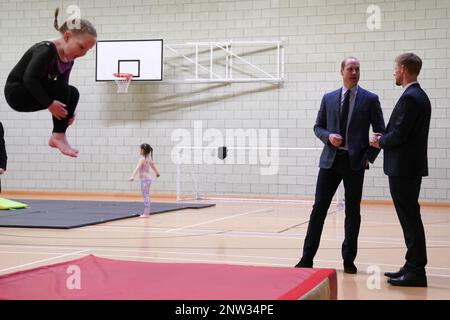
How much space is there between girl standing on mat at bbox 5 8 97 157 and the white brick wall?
423 inches

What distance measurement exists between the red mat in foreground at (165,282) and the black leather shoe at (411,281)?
97 centimetres

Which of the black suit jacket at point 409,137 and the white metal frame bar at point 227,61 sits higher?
the white metal frame bar at point 227,61

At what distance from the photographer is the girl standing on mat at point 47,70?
2902 mm

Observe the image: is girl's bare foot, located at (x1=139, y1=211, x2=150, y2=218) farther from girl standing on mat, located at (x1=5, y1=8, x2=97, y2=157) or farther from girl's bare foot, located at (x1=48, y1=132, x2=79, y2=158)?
girl standing on mat, located at (x1=5, y1=8, x2=97, y2=157)

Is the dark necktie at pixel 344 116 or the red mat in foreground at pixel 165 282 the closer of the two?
the red mat in foreground at pixel 165 282

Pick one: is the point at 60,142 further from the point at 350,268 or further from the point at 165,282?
the point at 350,268

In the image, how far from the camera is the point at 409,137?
4.72m

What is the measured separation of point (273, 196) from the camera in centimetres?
1381

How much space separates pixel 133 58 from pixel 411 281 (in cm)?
1027

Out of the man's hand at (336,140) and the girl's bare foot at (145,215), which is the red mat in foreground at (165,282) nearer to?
the man's hand at (336,140)

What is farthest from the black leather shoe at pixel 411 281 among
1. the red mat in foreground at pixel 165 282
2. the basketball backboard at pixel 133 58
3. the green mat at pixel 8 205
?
the basketball backboard at pixel 133 58

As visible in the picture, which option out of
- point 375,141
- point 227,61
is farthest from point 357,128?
point 227,61

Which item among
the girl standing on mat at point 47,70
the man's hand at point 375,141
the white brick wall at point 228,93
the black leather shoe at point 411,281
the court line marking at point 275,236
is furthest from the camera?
the white brick wall at point 228,93
